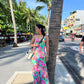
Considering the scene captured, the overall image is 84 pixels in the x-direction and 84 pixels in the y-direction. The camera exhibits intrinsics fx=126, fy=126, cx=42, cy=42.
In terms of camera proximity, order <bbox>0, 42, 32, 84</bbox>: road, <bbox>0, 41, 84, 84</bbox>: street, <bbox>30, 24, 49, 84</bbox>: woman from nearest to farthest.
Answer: <bbox>30, 24, 49, 84</bbox>: woman < <bbox>0, 42, 32, 84</bbox>: road < <bbox>0, 41, 84, 84</bbox>: street

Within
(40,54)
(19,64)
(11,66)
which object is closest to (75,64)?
(19,64)

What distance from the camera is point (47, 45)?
8.91 feet

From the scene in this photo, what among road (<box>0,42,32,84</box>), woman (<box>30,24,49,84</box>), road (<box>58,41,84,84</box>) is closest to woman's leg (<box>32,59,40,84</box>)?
woman (<box>30,24,49,84</box>)

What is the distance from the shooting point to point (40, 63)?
2.75m

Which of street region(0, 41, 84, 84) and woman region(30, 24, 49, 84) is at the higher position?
woman region(30, 24, 49, 84)

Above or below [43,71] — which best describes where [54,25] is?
above

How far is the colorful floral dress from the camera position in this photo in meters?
2.73

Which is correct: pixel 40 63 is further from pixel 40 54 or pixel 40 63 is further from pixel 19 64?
pixel 19 64

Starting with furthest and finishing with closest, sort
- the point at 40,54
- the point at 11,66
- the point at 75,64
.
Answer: the point at 75,64
the point at 11,66
the point at 40,54

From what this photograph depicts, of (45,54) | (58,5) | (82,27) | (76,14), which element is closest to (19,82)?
(45,54)

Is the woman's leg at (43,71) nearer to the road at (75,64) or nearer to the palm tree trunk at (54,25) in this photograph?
the palm tree trunk at (54,25)

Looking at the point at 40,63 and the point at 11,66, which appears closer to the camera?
the point at 40,63

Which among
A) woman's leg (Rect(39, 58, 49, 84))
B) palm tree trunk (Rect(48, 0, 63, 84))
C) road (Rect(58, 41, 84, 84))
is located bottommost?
road (Rect(58, 41, 84, 84))

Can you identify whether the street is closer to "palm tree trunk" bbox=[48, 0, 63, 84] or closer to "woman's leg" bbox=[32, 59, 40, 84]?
"woman's leg" bbox=[32, 59, 40, 84]
